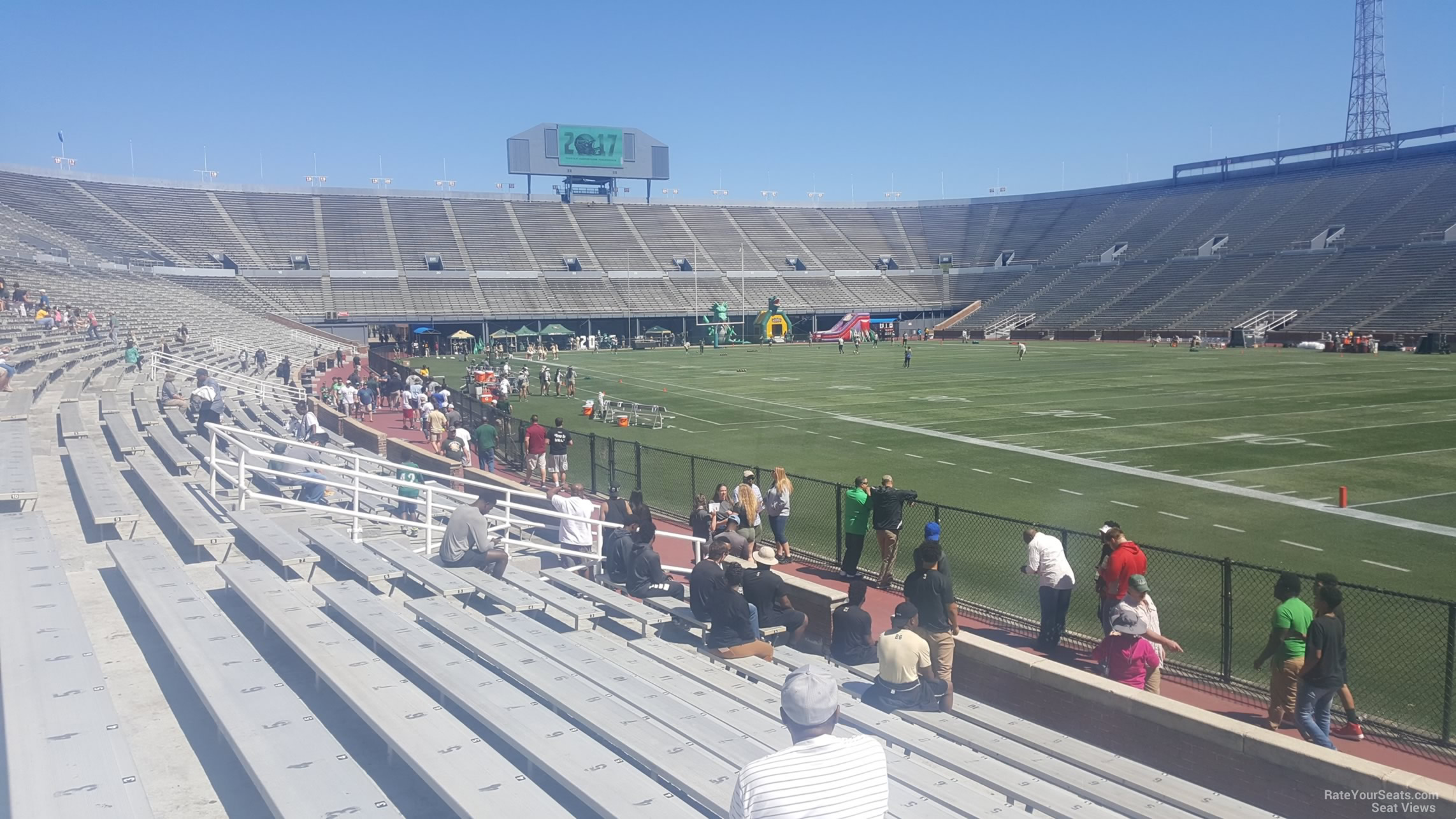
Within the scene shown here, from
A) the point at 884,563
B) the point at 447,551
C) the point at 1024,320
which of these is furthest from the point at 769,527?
the point at 1024,320

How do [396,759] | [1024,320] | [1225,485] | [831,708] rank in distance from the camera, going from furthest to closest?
1. [1024,320]
2. [1225,485]
3. [396,759]
4. [831,708]

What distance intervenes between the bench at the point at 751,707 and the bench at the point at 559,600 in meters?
0.18

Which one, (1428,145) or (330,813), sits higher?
(1428,145)

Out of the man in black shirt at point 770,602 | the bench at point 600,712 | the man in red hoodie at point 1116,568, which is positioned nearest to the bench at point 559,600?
the bench at point 600,712

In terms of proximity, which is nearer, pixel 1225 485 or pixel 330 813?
pixel 330 813

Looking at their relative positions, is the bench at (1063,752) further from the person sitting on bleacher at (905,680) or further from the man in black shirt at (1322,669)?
the man in black shirt at (1322,669)

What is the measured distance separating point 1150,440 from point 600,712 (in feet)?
69.8

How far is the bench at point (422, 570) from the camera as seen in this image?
27.5 ft

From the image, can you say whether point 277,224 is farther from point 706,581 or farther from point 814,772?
point 814,772

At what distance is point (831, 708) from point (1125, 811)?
2.93 meters

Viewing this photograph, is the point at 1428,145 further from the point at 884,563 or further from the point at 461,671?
the point at 461,671

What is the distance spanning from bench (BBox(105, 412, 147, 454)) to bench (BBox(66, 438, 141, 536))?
0.35m

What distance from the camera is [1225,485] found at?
60.6ft

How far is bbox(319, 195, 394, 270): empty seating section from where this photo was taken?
268 ft
